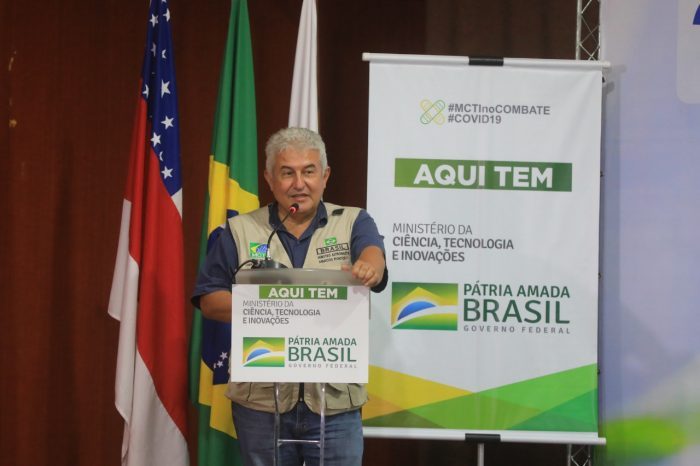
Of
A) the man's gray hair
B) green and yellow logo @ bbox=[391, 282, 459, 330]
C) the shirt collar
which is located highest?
the man's gray hair

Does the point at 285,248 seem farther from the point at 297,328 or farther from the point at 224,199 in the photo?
the point at 224,199

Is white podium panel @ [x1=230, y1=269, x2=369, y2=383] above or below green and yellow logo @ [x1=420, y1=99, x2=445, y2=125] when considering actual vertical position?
below

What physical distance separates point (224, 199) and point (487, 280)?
106 centimetres

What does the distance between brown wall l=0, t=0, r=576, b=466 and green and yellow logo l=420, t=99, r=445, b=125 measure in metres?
0.67

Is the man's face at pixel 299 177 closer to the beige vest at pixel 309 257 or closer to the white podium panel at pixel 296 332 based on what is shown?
the beige vest at pixel 309 257

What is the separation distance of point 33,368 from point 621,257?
263 centimetres

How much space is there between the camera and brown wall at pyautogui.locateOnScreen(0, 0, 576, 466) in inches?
150

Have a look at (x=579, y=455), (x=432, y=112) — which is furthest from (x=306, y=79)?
(x=579, y=455)

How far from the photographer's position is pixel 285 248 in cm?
245

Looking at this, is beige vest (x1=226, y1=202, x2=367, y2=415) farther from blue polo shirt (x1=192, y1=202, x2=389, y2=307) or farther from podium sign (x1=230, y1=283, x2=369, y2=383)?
podium sign (x1=230, y1=283, x2=369, y2=383)

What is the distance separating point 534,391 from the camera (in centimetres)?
313

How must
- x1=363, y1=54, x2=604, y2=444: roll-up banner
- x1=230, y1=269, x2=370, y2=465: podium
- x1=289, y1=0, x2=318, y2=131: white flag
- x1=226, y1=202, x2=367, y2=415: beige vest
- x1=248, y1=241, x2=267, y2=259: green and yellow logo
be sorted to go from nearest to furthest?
1. x1=230, y1=269, x2=370, y2=465: podium
2. x1=226, y1=202, x2=367, y2=415: beige vest
3. x1=248, y1=241, x2=267, y2=259: green and yellow logo
4. x1=363, y1=54, x2=604, y2=444: roll-up banner
5. x1=289, y1=0, x2=318, y2=131: white flag

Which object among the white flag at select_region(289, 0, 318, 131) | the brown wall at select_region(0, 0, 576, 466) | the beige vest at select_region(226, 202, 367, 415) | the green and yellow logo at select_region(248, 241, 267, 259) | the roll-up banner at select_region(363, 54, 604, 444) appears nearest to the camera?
the beige vest at select_region(226, 202, 367, 415)

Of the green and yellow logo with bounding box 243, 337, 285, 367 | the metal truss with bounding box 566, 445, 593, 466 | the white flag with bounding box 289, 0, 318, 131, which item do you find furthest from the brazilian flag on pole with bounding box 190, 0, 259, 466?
the metal truss with bounding box 566, 445, 593, 466
